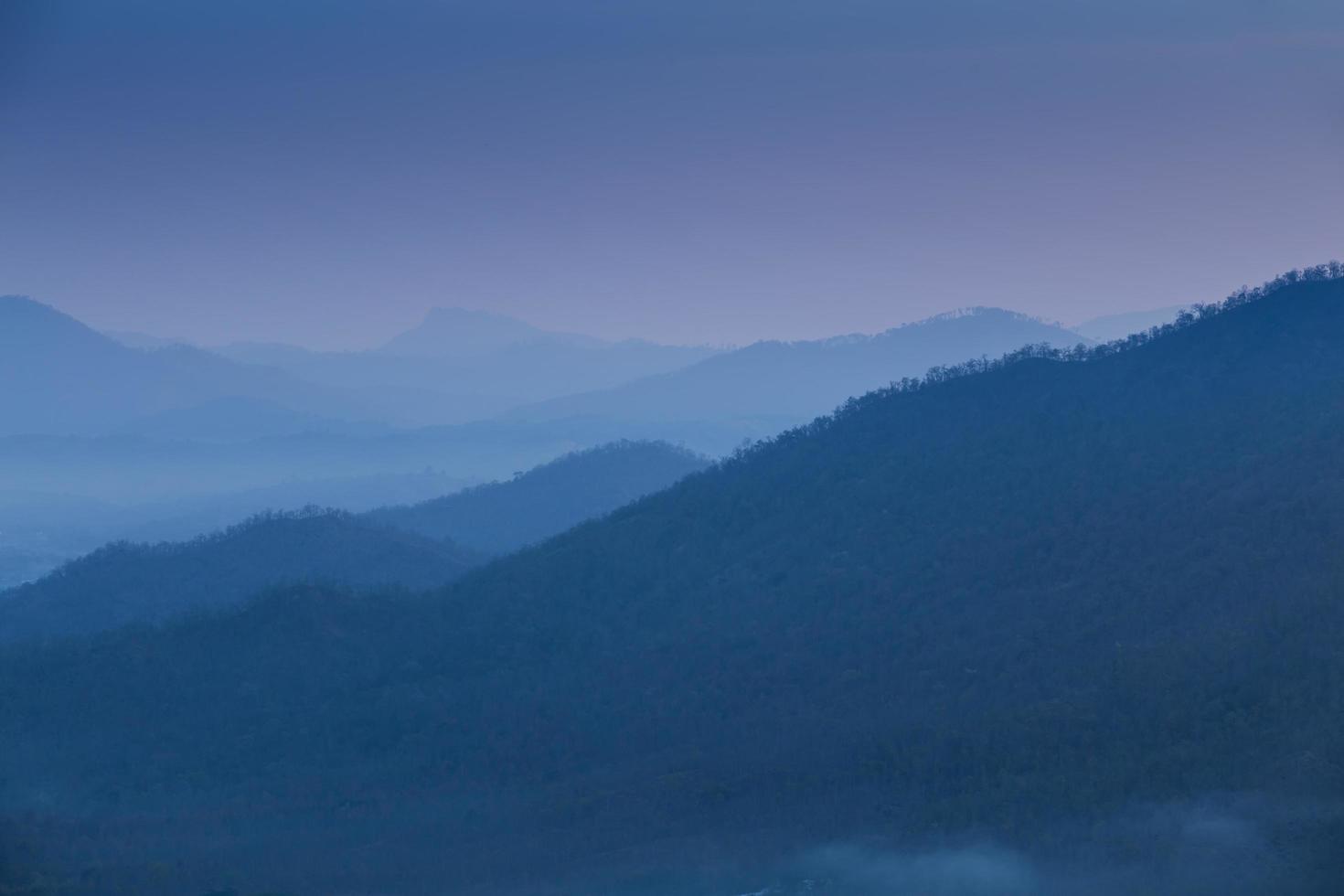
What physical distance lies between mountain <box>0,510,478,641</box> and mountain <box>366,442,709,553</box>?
512 inches

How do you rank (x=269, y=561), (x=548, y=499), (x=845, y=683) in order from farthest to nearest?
(x=548, y=499) < (x=269, y=561) < (x=845, y=683)

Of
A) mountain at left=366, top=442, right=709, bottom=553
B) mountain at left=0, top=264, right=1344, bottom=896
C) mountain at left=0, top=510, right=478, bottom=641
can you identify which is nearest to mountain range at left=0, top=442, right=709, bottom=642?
mountain at left=0, top=510, right=478, bottom=641

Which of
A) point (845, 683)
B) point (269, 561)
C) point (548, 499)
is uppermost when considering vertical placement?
point (548, 499)

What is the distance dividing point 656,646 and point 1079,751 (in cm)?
2427

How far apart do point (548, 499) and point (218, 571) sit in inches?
1353

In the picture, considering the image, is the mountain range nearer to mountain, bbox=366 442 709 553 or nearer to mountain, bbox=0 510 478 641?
mountain, bbox=0 510 478 641

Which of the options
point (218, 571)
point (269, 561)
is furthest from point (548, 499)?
point (218, 571)

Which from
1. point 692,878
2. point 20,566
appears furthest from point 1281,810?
point 20,566

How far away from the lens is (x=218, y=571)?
94.1 metres

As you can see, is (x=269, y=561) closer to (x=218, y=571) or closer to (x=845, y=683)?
(x=218, y=571)

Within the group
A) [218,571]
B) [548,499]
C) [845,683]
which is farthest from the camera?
[548,499]

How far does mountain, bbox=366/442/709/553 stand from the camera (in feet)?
376

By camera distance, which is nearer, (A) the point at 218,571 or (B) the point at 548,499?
(A) the point at 218,571

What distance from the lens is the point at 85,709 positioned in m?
59.8
